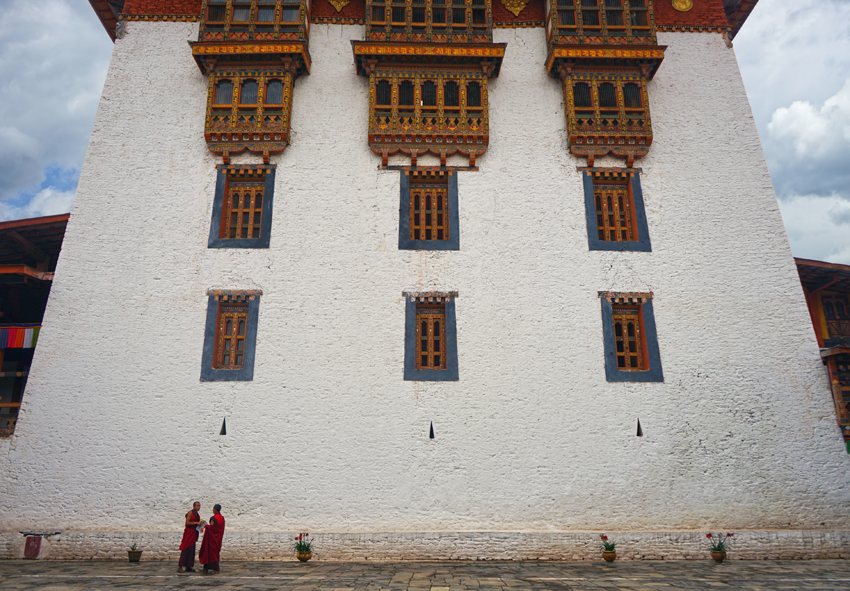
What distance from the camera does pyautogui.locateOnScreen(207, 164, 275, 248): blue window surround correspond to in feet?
36.1

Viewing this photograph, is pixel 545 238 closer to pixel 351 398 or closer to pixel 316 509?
pixel 351 398

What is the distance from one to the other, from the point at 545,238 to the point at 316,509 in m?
6.74

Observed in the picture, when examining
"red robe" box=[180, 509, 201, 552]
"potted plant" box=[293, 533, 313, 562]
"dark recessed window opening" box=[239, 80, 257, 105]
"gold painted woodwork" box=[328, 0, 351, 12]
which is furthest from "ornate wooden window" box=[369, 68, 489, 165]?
"red robe" box=[180, 509, 201, 552]

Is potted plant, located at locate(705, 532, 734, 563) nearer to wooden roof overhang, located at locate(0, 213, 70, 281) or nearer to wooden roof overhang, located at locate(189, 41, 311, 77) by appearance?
wooden roof overhang, located at locate(189, 41, 311, 77)

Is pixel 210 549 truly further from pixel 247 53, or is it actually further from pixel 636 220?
pixel 636 220

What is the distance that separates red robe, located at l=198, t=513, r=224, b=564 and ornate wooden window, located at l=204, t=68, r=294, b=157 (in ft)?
23.5

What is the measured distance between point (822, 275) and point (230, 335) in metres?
12.6

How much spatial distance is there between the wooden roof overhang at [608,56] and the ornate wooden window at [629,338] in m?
5.29

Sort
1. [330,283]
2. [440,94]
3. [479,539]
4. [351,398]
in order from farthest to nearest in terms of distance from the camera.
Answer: [440,94]
[330,283]
[351,398]
[479,539]

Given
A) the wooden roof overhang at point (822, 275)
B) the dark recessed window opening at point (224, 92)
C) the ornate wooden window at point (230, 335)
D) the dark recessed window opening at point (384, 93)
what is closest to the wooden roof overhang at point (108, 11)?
the dark recessed window opening at point (224, 92)

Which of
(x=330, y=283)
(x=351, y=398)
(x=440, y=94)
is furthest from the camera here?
(x=440, y=94)

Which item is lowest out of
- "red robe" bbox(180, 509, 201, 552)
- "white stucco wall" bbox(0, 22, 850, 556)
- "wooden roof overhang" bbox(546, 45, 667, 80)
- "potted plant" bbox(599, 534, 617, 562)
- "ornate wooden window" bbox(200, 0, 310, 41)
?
"potted plant" bbox(599, 534, 617, 562)

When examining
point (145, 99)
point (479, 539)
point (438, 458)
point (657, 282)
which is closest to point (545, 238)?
point (657, 282)

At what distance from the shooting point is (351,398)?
400 inches
